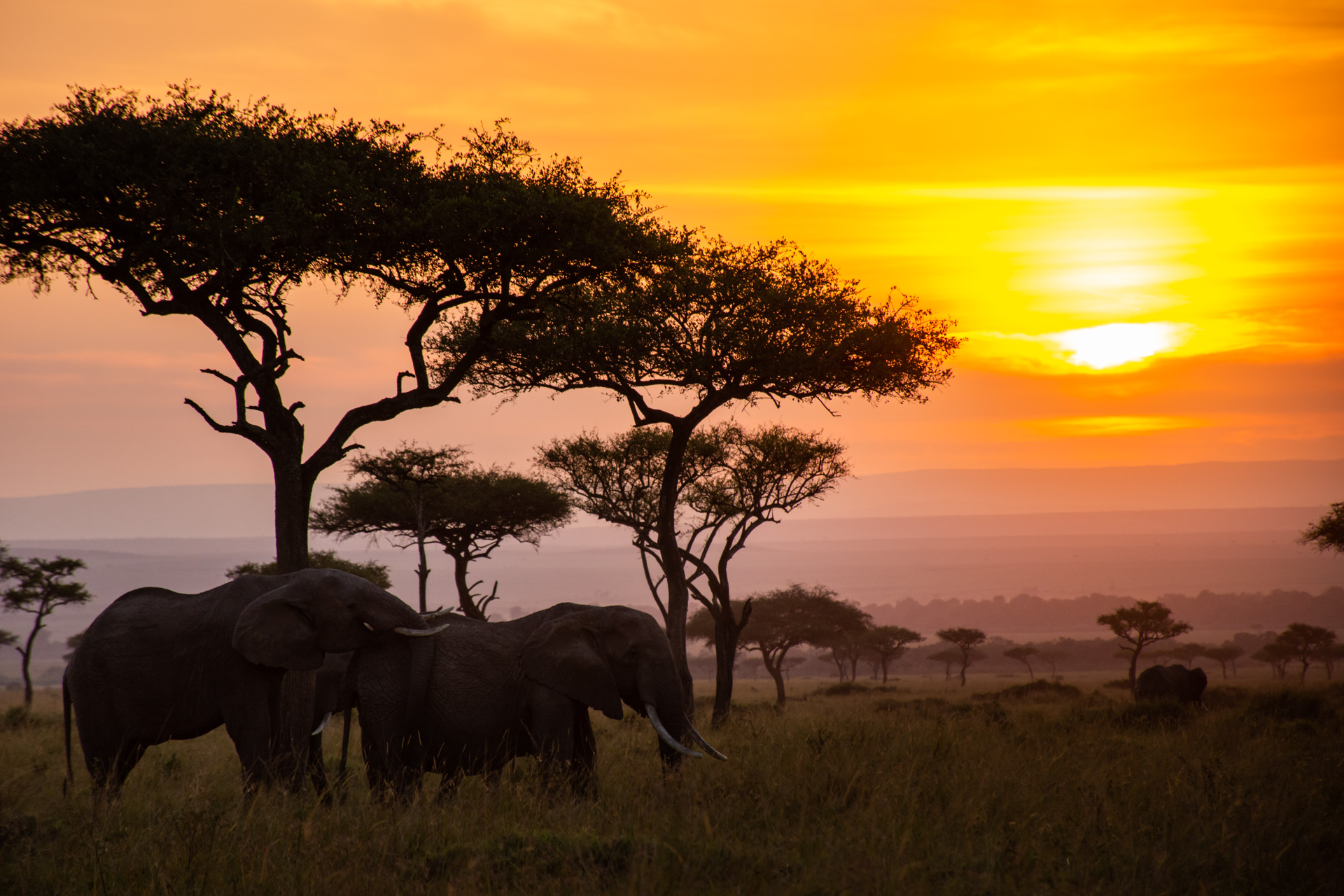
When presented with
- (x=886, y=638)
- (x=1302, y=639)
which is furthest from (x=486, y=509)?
(x=1302, y=639)

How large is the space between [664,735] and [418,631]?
9.93 feet

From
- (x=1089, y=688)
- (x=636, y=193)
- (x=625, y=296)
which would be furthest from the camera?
(x=1089, y=688)

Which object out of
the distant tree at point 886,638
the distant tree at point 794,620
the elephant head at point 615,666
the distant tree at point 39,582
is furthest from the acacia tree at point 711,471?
the distant tree at point 886,638

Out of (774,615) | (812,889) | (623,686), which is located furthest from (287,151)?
(774,615)

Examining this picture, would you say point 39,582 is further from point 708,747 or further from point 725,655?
point 708,747

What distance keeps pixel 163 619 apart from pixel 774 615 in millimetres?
48948

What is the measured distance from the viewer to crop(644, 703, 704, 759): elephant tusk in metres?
10.9

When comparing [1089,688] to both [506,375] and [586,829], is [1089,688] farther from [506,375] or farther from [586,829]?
[586,829]

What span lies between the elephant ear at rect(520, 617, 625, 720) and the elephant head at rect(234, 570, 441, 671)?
46.8 inches

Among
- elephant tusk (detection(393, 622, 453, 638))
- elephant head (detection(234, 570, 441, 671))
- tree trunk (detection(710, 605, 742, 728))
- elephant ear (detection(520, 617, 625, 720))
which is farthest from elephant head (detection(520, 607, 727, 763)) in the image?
tree trunk (detection(710, 605, 742, 728))

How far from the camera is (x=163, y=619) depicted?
11.8 metres

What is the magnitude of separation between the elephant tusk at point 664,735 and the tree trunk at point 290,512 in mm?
7142

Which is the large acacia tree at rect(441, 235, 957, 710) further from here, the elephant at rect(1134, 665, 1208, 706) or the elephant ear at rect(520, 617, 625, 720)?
the elephant at rect(1134, 665, 1208, 706)

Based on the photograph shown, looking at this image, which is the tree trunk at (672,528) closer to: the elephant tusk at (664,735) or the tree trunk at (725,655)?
the tree trunk at (725,655)
